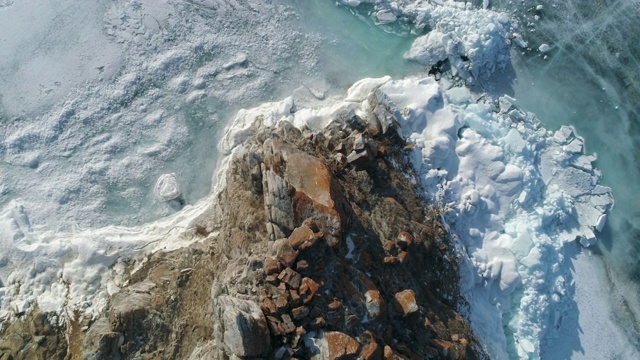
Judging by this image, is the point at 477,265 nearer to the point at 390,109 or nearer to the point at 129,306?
the point at 390,109

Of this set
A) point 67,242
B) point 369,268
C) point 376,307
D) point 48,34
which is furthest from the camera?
point 48,34

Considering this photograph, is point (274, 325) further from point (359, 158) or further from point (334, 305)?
point (359, 158)

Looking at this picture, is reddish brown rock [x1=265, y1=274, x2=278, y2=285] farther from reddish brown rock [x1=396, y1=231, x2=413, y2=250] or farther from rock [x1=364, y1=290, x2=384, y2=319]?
reddish brown rock [x1=396, y1=231, x2=413, y2=250]

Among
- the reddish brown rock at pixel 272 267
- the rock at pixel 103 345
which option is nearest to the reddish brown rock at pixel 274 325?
the reddish brown rock at pixel 272 267

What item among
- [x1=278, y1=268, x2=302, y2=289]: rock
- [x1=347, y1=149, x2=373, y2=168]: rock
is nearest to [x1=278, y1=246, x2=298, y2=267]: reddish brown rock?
[x1=278, y1=268, x2=302, y2=289]: rock

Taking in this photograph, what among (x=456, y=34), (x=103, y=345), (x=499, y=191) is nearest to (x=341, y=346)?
(x=103, y=345)

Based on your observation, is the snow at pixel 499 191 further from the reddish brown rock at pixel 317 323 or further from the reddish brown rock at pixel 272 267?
the reddish brown rock at pixel 272 267

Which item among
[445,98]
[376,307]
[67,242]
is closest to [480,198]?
[445,98]
